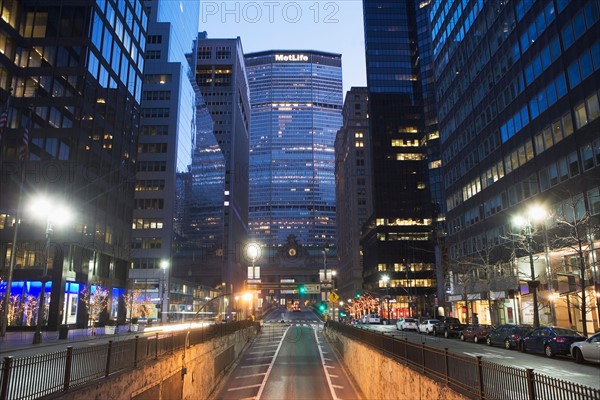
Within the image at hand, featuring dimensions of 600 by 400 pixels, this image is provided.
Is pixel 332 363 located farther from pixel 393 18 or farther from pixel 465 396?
pixel 393 18

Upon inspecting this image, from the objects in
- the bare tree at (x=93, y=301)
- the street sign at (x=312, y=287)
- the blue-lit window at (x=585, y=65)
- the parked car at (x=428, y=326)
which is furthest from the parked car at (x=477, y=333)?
the bare tree at (x=93, y=301)

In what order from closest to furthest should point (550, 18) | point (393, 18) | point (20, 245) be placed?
1. point (550, 18)
2. point (20, 245)
3. point (393, 18)

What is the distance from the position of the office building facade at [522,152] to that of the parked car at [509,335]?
12.8 feet

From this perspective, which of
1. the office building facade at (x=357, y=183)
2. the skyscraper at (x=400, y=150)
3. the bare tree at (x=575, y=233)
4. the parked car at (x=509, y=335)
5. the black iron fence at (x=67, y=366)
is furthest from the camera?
the office building facade at (x=357, y=183)

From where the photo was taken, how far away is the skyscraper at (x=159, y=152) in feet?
337

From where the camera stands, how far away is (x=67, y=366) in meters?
12.3

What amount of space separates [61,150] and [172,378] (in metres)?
42.5

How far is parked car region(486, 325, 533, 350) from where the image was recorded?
102 feet

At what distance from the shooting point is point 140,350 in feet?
58.8

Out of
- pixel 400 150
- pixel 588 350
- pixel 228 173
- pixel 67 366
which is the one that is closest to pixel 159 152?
pixel 228 173

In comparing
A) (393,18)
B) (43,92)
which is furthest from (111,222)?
(393,18)

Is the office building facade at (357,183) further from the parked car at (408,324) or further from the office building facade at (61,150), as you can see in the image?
the office building facade at (61,150)

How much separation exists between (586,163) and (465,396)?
35.2 m

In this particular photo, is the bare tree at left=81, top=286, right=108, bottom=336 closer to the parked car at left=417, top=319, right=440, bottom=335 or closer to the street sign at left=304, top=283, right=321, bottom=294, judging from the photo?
the street sign at left=304, top=283, right=321, bottom=294
